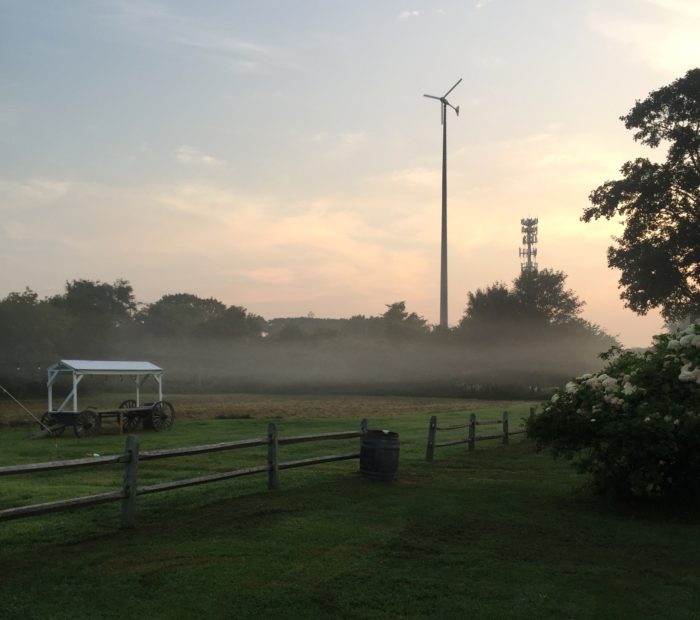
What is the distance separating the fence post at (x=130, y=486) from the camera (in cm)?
889

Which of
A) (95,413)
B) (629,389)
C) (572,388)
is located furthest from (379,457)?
(95,413)

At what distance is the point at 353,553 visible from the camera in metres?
7.59

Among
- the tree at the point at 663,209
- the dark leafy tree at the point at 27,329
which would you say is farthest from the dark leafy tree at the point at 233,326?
the tree at the point at 663,209

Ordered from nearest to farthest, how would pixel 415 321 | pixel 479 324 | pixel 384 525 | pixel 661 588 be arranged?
pixel 661 588
pixel 384 525
pixel 479 324
pixel 415 321

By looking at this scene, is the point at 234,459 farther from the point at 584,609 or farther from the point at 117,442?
the point at 584,609

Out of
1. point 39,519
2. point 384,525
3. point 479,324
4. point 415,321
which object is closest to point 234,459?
point 39,519

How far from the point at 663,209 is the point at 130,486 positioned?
35.1 m

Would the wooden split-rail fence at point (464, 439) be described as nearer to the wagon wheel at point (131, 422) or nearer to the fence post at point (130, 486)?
the fence post at point (130, 486)

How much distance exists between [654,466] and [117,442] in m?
17.3

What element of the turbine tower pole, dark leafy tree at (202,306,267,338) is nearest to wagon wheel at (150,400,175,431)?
the turbine tower pole

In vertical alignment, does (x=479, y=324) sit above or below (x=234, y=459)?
above

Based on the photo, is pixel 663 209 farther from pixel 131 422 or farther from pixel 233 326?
pixel 233 326

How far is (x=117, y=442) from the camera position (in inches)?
874

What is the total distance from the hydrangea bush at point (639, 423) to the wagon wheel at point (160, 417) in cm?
1862
